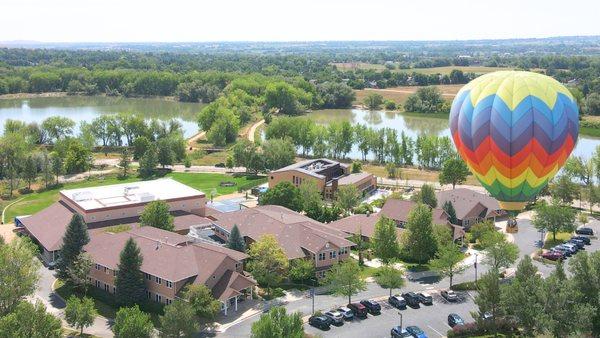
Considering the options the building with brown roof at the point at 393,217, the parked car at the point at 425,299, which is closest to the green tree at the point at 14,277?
the parked car at the point at 425,299

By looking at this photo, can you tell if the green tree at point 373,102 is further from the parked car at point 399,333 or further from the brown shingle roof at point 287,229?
the parked car at point 399,333

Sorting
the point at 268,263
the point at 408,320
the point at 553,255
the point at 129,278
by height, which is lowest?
the point at 553,255

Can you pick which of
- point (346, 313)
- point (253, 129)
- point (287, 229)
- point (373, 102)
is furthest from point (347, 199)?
point (373, 102)

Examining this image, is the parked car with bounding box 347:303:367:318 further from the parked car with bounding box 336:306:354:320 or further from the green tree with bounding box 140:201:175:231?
the green tree with bounding box 140:201:175:231

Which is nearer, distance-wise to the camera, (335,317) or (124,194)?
(335,317)

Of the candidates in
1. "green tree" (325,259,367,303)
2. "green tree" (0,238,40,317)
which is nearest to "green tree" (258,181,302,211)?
"green tree" (325,259,367,303)

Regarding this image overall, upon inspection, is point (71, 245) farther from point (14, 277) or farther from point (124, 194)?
point (124, 194)
